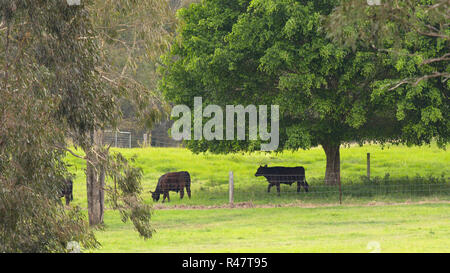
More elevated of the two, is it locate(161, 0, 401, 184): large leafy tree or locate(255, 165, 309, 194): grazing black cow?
locate(161, 0, 401, 184): large leafy tree

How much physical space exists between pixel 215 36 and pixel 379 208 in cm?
848

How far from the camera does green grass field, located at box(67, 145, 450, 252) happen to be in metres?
17.3

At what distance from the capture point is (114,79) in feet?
54.1

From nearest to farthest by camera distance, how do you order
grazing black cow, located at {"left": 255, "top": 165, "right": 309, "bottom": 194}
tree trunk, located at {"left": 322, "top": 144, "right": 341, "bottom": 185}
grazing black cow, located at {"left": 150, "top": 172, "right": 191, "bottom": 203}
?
grazing black cow, located at {"left": 150, "top": 172, "right": 191, "bottom": 203} → grazing black cow, located at {"left": 255, "top": 165, "right": 309, "bottom": 194} → tree trunk, located at {"left": 322, "top": 144, "right": 341, "bottom": 185}

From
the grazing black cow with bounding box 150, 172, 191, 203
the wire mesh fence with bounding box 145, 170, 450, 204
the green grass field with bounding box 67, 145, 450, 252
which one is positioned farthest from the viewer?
the grazing black cow with bounding box 150, 172, 191, 203

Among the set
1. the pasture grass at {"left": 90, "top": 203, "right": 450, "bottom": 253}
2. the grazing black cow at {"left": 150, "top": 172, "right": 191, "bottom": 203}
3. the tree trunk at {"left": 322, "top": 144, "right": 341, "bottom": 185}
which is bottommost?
the pasture grass at {"left": 90, "top": 203, "right": 450, "bottom": 253}

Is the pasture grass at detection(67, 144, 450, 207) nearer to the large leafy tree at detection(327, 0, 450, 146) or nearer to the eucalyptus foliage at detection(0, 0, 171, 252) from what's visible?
the large leafy tree at detection(327, 0, 450, 146)

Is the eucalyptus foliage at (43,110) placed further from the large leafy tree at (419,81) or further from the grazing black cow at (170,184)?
the grazing black cow at (170,184)

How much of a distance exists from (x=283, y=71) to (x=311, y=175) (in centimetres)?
1119

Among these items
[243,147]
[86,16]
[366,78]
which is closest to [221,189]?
[243,147]

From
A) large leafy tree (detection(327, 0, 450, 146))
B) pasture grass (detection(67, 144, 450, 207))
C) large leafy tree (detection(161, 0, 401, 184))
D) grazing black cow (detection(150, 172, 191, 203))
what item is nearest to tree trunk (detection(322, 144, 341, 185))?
large leafy tree (detection(161, 0, 401, 184))

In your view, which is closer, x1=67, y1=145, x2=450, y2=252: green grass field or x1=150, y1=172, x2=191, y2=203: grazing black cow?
x1=67, y1=145, x2=450, y2=252: green grass field

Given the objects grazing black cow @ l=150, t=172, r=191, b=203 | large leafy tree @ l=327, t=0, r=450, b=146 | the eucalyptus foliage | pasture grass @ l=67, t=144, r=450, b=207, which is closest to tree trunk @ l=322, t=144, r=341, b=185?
pasture grass @ l=67, t=144, r=450, b=207

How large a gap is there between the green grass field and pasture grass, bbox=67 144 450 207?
5 centimetres
